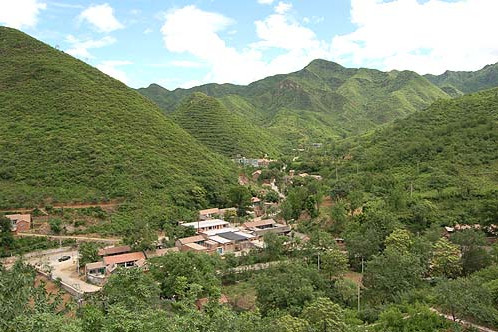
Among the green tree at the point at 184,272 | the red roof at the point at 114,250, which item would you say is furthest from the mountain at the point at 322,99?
the green tree at the point at 184,272

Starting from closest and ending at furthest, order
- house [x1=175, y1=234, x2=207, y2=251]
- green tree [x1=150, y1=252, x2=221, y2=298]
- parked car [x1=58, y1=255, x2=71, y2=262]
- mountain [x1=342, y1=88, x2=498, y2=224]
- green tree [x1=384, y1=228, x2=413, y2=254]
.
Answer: green tree [x1=150, y1=252, x2=221, y2=298] < green tree [x1=384, y1=228, x2=413, y2=254] < parked car [x1=58, y1=255, x2=71, y2=262] < house [x1=175, y1=234, x2=207, y2=251] < mountain [x1=342, y1=88, x2=498, y2=224]

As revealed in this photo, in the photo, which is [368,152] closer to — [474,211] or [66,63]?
[474,211]

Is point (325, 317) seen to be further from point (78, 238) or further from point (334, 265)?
point (78, 238)

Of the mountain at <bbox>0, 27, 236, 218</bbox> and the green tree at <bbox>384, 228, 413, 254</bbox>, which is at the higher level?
the mountain at <bbox>0, 27, 236, 218</bbox>

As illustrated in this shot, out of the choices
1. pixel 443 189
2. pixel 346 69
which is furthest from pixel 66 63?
pixel 346 69

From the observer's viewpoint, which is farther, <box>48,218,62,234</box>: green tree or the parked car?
<box>48,218,62,234</box>: green tree

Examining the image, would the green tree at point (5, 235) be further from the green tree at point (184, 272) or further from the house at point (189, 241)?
the green tree at point (184, 272)

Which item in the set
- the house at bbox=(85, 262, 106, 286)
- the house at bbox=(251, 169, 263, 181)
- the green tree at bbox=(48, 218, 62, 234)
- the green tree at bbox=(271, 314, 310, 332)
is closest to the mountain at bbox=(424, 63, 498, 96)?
the house at bbox=(251, 169, 263, 181)

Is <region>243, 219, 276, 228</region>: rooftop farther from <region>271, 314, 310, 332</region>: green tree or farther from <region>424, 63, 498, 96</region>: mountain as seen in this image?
<region>424, 63, 498, 96</region>: mountain
